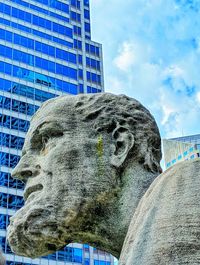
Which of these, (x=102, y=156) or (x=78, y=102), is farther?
(x=78, y=102)

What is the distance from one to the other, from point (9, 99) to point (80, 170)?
2396 inches

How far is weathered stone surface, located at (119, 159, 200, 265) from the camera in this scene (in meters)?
3.74

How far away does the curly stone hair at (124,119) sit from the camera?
4984mm

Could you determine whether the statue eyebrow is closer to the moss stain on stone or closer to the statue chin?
the moss stain on stone

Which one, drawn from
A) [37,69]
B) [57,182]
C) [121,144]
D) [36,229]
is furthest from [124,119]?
[37,69]

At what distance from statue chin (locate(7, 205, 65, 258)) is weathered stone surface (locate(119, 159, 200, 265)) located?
0.70m

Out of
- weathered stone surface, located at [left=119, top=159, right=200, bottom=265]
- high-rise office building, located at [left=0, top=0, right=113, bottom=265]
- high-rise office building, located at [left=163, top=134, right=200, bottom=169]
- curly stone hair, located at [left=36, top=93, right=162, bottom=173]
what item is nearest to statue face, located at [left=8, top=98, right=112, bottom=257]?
curly stone hair, located at [left=36, top=93, right=162, bottom=173]

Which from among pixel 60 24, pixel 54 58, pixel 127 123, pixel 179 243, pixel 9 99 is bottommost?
pixel 179 243

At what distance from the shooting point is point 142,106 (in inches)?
209

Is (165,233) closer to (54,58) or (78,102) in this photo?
(78,102)

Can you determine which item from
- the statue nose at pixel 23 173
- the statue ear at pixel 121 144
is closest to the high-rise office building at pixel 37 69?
the statue nose at pixel 23 173

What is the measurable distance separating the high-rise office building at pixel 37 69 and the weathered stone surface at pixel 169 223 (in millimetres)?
52930

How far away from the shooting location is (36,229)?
4.69 m

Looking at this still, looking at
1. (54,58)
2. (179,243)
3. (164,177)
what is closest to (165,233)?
(179,243)
